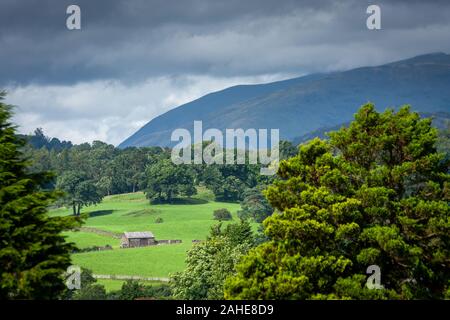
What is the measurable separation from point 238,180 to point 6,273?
→ 165 meters

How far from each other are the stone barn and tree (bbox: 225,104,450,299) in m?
88.4

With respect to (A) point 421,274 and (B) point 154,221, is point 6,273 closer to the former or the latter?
(A) point 421,274

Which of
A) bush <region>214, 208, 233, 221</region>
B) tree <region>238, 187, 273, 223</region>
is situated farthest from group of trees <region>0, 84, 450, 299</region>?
tree <region>238, 187, 273, 223</region>

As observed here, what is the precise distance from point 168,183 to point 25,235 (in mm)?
151289

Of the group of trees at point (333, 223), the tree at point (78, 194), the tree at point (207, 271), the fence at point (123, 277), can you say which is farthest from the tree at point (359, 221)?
the tree at point (78, 194)

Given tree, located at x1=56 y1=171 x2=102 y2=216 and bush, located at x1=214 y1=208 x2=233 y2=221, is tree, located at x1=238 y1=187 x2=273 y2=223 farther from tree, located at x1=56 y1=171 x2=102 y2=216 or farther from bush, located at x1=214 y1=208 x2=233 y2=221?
tree, located at x1=56 y1=171 x2=102 y2=216

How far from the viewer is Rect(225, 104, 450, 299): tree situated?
35.8 m

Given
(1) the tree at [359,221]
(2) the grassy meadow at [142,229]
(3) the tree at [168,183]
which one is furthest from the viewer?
(3) the tree at [168,183]

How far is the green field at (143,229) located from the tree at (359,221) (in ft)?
191

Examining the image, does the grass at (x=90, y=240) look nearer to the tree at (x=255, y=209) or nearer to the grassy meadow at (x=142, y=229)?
the grassy meadow at (x=142, y=229)

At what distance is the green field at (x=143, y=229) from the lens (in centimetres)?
10651

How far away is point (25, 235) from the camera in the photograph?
3108 centimetres

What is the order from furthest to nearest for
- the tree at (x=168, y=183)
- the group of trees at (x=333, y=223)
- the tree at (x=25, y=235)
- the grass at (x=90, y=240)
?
the tree at (x=168, y=183) → the grass at (x=90, y=240) → the group of trees at (x=333, y=223) → the tree at (x=25, y=235)

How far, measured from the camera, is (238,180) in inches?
7653
